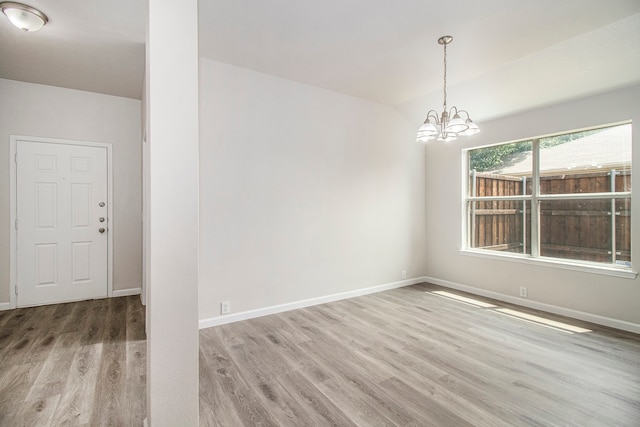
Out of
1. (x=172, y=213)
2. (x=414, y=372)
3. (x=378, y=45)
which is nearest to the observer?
(x=172, y=213)

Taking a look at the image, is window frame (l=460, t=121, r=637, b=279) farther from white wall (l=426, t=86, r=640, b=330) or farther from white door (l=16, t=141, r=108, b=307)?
white door (l=16, t=141, r=108, b=307)

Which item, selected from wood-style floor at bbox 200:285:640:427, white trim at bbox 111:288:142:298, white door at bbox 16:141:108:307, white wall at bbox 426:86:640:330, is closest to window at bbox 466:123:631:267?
white wall at bbox 426:86:640:330

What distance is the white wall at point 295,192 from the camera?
3287mm

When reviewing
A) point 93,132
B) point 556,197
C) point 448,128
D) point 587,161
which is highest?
point 93,132

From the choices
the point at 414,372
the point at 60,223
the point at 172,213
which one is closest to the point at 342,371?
the point at 414,372

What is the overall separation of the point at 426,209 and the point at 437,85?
206 centimetres

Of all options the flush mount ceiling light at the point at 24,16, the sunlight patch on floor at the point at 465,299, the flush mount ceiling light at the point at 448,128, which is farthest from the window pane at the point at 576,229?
the flush mount ceiling light at the point at 24,16

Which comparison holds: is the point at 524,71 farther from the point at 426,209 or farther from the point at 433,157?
the point at 426,209

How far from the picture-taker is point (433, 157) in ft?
16.6

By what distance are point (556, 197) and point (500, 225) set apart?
780 mm

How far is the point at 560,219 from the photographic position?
374 centimetres

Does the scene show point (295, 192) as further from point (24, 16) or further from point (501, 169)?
point (501, 169)

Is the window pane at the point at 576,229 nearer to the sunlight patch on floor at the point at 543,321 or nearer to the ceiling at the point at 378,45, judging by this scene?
the sunlight patch on floor at the point at 543,321

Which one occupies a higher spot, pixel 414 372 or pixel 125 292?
pixel 125 292
